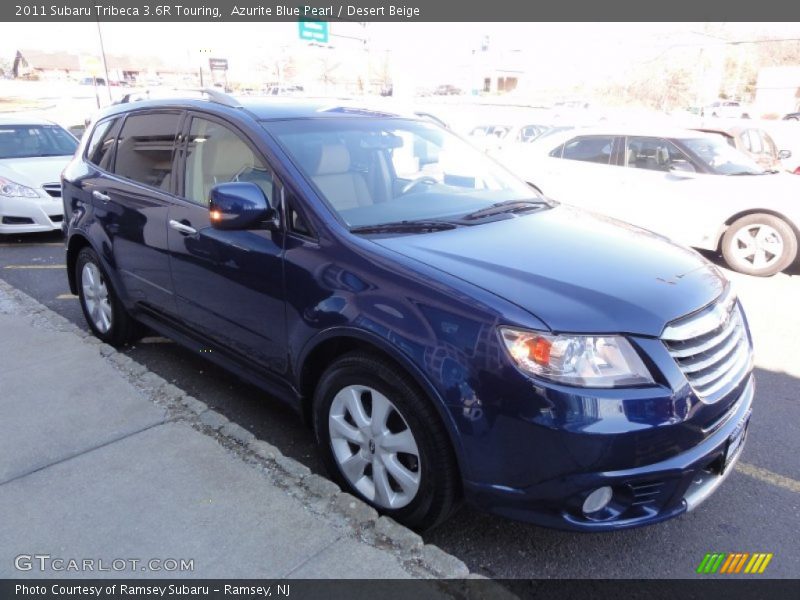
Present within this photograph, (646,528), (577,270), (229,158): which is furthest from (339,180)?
(646,528)

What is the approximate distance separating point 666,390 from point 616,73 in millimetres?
70523

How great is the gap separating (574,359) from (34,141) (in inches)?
387

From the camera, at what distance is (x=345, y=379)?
2.58 m

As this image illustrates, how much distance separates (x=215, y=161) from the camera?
3389 mm

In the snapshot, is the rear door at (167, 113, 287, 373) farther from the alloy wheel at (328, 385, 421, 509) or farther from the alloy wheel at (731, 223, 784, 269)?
the alloy wheel at (731, 223, 784, 269)

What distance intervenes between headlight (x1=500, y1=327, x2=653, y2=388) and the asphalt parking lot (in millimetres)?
933

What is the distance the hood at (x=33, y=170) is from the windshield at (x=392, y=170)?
635 centimetres

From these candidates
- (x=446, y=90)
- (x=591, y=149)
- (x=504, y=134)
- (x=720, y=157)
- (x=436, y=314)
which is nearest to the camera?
(x=436, y=314)

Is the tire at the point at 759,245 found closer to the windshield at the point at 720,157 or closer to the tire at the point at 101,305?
the windshield at the point at 720,157

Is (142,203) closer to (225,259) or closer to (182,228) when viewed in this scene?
(182,228)

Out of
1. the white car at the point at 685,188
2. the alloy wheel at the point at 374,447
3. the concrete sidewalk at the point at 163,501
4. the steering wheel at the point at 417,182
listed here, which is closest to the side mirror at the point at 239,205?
the steering wheel at the point at 417,182

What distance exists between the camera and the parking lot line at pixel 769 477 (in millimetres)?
3037

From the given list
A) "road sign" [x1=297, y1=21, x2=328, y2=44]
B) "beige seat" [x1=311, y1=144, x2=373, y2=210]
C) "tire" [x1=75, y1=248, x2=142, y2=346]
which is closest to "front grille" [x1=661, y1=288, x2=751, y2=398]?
"beige seat" [x1=311, y1=144, x2=373, y2=210]

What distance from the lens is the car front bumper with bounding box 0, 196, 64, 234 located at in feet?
25.5
